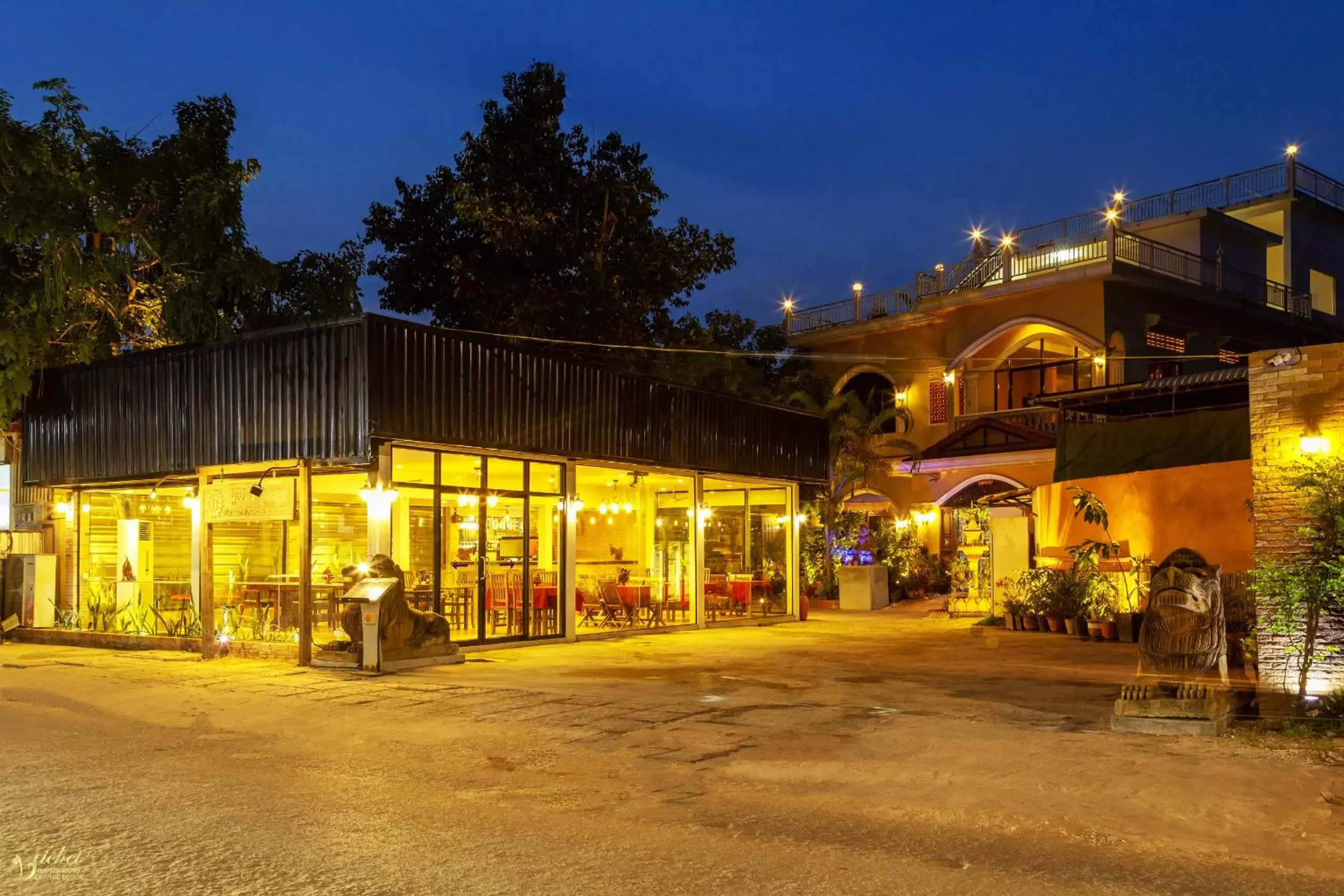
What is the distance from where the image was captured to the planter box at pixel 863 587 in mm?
26552

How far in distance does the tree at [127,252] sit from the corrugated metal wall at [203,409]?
88 cm

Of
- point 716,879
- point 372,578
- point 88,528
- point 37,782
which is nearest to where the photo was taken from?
point 716,879

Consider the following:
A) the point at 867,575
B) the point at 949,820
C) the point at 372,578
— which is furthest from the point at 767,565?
A: the point at 949,820

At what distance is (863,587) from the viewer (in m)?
26.6

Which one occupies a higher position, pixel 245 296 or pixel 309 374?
pixel 245 296

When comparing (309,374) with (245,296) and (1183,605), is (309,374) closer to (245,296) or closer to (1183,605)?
(245,296)

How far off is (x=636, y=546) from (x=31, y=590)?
447 inches

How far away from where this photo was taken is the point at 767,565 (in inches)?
979

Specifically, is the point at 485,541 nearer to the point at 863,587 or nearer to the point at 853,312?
the point at 863,587

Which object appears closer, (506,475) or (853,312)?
(506,475)

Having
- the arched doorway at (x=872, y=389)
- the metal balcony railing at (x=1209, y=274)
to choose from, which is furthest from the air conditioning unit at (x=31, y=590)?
the metal balcony railing at (x=1209, y=274)

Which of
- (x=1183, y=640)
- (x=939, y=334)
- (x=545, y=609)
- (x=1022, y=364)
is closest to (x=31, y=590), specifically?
(x=545, y=609)

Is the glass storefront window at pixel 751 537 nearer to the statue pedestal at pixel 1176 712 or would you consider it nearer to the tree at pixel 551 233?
the tree at pixel 551 233

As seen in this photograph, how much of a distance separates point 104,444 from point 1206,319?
25.6m
